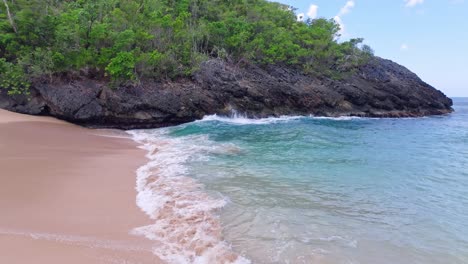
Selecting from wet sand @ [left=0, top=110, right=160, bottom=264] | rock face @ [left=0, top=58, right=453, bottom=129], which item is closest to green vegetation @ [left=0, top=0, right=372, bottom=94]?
rock face @ [left=0, top=58, right=453, bottom=129]

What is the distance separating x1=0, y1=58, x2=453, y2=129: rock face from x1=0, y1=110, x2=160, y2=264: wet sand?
21.2 ft

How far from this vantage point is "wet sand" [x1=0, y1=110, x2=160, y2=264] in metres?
4.49

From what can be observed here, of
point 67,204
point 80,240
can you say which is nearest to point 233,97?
point 67,204

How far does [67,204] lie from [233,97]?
1797 centimetres

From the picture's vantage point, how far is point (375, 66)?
34.0 metres

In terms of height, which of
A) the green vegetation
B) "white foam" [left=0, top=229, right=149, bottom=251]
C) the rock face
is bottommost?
"white foam" [left=0, top=229, right=149, bottom=251]

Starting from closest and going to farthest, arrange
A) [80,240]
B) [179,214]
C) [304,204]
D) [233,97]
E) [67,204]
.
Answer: [80,240] → [179,214] → [67,204] → [304,204] → [233,97]

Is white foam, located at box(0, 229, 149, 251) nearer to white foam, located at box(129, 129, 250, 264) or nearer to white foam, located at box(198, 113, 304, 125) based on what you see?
white foam, located at box(129, 129, 250, 264)

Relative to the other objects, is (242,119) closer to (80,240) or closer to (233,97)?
(233,97)

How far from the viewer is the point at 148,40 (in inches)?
842

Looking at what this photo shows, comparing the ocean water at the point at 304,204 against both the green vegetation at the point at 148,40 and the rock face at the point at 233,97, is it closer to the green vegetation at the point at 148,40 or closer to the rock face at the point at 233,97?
the rock face at the point at 233,97

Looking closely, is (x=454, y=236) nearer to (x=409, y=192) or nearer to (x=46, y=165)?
(x=409, y=192)

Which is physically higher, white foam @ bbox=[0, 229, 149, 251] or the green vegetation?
the green vegetation

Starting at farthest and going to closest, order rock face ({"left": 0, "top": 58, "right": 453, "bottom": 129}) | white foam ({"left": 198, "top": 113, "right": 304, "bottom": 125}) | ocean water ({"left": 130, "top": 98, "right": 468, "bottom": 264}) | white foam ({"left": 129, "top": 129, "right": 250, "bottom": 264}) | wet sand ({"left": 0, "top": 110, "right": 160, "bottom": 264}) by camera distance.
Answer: white foam ({"left": 198, "top": 113, "right": 304, "bottom": 125})
rock face ({"left": 0, "top": 58, "right": 453, "bottom": 129})
ocean water ({"left": 130, "top": 98, "right": 468, "bottom": 264})
white foam ({"left": 129, "top": 129, "right": 250, "bottom": 264})
wet sand ({"left": 0, "top": 110, "right": 160, "bottom": 264})
